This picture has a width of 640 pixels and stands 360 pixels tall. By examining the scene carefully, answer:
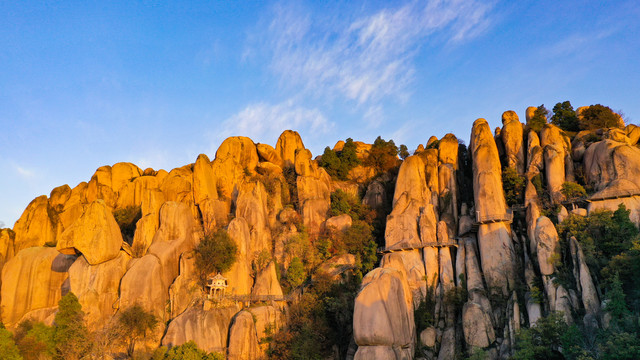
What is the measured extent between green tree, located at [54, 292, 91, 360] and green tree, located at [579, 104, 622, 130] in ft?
128

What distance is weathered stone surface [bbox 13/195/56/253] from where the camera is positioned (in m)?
41.1

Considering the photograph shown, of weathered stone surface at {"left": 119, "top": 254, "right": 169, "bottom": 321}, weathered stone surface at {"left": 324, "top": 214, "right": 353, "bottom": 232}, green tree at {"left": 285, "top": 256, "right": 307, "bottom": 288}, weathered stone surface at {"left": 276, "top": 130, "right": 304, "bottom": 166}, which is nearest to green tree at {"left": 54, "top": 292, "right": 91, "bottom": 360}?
weathered stone surface at {"left": 119, "top": 254, "right": 169, "bottom": 321}

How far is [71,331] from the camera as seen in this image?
2833cm

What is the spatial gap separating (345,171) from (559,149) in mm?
18617

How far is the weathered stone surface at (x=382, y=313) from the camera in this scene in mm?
23281

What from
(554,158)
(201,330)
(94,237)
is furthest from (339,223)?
(94,237)

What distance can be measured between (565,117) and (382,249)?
2047 cm

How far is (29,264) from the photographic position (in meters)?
36.1

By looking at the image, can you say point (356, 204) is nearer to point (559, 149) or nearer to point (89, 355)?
point (559, 149)

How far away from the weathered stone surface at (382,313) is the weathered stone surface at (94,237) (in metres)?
18.1

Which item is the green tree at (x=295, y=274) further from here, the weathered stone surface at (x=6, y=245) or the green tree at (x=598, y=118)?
the green tree at (x=598, y=118)

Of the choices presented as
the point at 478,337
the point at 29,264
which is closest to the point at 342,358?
the point at 478,337

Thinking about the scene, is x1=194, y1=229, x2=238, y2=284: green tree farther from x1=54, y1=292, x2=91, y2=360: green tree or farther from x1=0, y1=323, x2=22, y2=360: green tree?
x1=0, y1=323, x2=22, y2=360: green tree

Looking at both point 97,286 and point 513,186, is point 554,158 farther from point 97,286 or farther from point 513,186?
point 97,286
